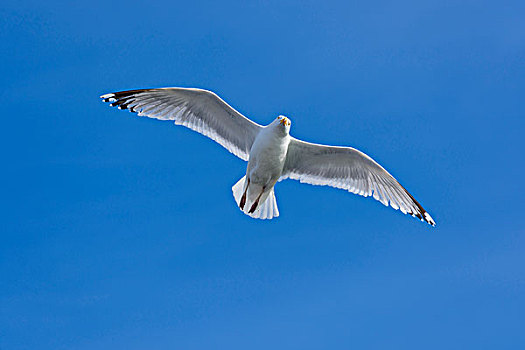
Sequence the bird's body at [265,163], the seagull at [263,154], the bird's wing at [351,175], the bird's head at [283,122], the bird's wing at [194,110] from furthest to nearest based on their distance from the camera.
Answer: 1. the bird's wing at [351,175]
2. the bird's wing at [194,110]
3. the seagull at [263,154]
4. the bird's body at [265,163]
5. the bird's head at [283,122]

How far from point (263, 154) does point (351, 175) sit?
166 cm

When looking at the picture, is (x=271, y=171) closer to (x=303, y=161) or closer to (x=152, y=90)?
(x=303, y=161)

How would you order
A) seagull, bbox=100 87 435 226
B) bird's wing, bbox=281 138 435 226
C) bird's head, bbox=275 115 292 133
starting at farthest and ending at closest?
bird's wing, bbox=281 138 435 226, seagull, bbox=100 87 435 226, bird's head, bbox=275 115 292 133

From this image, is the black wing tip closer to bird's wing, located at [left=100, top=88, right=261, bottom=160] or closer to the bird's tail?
bird's wing, located at [left=100, top=88, right=261, bottom=160]

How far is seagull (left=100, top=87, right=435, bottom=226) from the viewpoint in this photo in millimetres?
9953

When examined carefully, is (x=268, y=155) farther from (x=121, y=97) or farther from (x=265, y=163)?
(x=121, y=97)

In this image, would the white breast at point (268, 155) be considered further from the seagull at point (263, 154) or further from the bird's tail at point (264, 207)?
the bird's tail at point (264, 207)

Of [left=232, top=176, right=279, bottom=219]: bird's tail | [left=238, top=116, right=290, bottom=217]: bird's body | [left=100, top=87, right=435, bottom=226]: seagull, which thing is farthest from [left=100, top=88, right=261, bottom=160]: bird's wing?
[left=232, top=176, right=279, bottom=219]: bird's tail

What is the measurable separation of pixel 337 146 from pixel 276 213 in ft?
4.67

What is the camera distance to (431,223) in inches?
424

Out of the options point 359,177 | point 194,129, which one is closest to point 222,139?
point 194,129

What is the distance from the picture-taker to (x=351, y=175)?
35.1 ft

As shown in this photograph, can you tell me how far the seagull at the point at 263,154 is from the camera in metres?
9.95

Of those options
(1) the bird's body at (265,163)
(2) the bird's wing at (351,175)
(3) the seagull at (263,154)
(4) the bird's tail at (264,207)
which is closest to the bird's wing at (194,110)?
(3) the seagull at (263,154)
